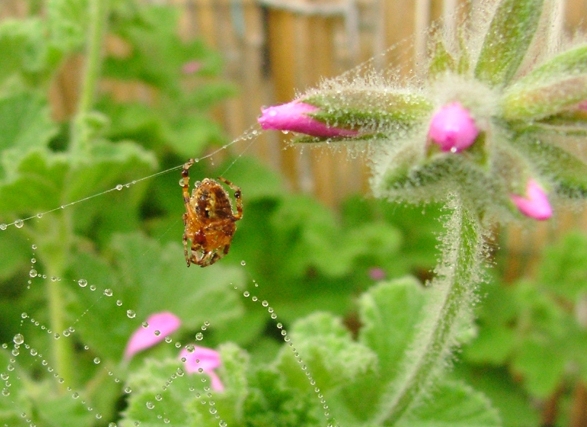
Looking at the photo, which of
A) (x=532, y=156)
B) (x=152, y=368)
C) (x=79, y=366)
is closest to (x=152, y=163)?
(x=79, y=366)

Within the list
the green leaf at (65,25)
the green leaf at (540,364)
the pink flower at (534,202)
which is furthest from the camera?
the green leaf at (540,364)

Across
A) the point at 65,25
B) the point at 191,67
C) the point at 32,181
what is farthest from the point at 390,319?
the point at 191,67

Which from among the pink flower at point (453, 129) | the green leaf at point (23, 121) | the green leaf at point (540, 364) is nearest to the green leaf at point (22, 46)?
the green leaf at point (23, 121)

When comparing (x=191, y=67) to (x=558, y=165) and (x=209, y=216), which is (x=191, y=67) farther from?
(x=558, y=165)

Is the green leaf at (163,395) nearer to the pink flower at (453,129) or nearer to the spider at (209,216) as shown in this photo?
the spider at (209,216)

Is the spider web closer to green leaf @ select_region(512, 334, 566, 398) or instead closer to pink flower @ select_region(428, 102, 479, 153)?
pink flower @ select_region(428, 102, 479, 153)

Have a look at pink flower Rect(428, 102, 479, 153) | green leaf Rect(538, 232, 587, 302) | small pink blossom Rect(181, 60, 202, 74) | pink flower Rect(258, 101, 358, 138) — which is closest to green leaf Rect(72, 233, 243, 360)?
pink flower Rect(258, 101, 358, 138)

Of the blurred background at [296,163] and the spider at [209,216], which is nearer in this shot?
the spider at [209,216]

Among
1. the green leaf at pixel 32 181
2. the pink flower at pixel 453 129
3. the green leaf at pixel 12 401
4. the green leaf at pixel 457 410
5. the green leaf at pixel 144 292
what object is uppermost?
the green leaf at pixel 32 181
